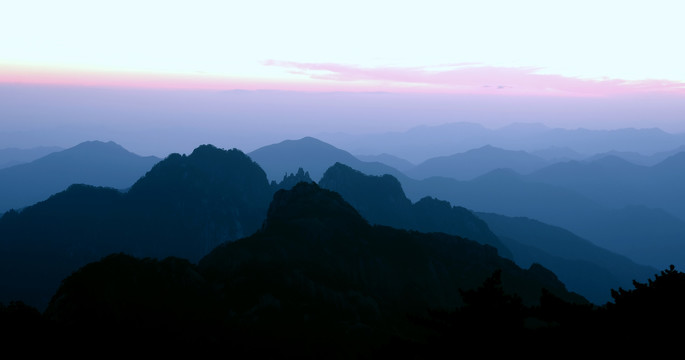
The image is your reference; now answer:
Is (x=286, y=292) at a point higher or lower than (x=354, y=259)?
higher

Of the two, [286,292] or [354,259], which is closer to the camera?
[286,292]

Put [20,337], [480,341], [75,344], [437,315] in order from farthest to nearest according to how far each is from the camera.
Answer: [75,344]
[20,337]
[437,315]
[480,341]

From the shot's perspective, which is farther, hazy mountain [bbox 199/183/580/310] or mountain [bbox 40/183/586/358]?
hazy mountain [bbox 199/183/580/310]

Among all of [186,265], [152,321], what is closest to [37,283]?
[186,265]

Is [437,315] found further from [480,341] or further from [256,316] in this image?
[256,316]

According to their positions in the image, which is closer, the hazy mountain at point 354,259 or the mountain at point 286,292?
the mountain at point 286,292

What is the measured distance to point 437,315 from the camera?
68.2 feet

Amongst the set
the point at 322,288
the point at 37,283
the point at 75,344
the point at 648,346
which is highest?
the point at 648,346

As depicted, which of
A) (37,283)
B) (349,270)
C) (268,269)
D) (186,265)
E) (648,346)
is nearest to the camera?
(648,346)

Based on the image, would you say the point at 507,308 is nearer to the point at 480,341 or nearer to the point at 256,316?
the point at 480,341

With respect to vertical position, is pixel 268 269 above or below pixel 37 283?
above

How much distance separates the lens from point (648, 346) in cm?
1518

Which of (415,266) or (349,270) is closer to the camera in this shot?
(349,270)

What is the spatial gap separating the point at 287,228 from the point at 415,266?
34.1 metres
